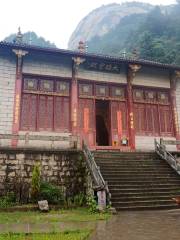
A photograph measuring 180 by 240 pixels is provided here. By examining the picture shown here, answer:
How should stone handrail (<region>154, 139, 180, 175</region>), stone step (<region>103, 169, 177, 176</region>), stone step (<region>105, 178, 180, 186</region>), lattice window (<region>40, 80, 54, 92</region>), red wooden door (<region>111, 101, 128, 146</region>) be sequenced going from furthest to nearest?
1. red wooden door (<region>111, 101, 128, 146</region>)
2. lattice window (<region>40, 80, 54, 92</region>)
3. stone handrail (<region>154, 139, 180, 175</region>)
4. stone step (<region>103, 169, 177, 176</region>)
5. stone step (<region>105, 178, 180, 186</region>)

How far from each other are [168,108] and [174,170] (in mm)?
4955

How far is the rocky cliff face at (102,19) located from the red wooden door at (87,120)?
2637 inches

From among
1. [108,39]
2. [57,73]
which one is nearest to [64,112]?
[57,73]

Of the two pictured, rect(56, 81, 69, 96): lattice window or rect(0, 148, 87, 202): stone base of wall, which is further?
rect(56, 81, 69, 96): lattice window

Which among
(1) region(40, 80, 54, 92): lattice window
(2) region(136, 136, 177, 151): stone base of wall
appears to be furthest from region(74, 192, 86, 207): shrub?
(1) region(40, 80, 54, 92): lattice window

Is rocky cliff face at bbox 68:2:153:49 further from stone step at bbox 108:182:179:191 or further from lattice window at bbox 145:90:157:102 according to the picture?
stone step at bbox 108:182:179:191

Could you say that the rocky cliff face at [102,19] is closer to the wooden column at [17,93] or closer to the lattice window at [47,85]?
the lattice window at [47,85]

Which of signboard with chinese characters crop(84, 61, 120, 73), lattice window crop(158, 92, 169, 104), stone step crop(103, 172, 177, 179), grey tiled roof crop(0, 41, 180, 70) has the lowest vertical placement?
stone step crop(103, 172, 177, 179)

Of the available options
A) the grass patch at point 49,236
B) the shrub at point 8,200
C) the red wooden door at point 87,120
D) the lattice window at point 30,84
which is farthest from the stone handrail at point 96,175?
the lattice window at point 30,84

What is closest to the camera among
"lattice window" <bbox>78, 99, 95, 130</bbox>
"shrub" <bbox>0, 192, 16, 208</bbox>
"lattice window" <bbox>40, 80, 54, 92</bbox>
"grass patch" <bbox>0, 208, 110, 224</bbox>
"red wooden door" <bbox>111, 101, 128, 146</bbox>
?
"grass patch" <bbox>0, 208, 110, 224</bbox>

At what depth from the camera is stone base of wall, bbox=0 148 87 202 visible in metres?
10.5

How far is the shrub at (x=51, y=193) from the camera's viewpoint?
395 inches

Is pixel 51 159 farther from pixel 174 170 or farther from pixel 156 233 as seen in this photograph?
pixel 156 233

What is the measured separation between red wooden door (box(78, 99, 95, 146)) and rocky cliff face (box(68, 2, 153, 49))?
220ft
